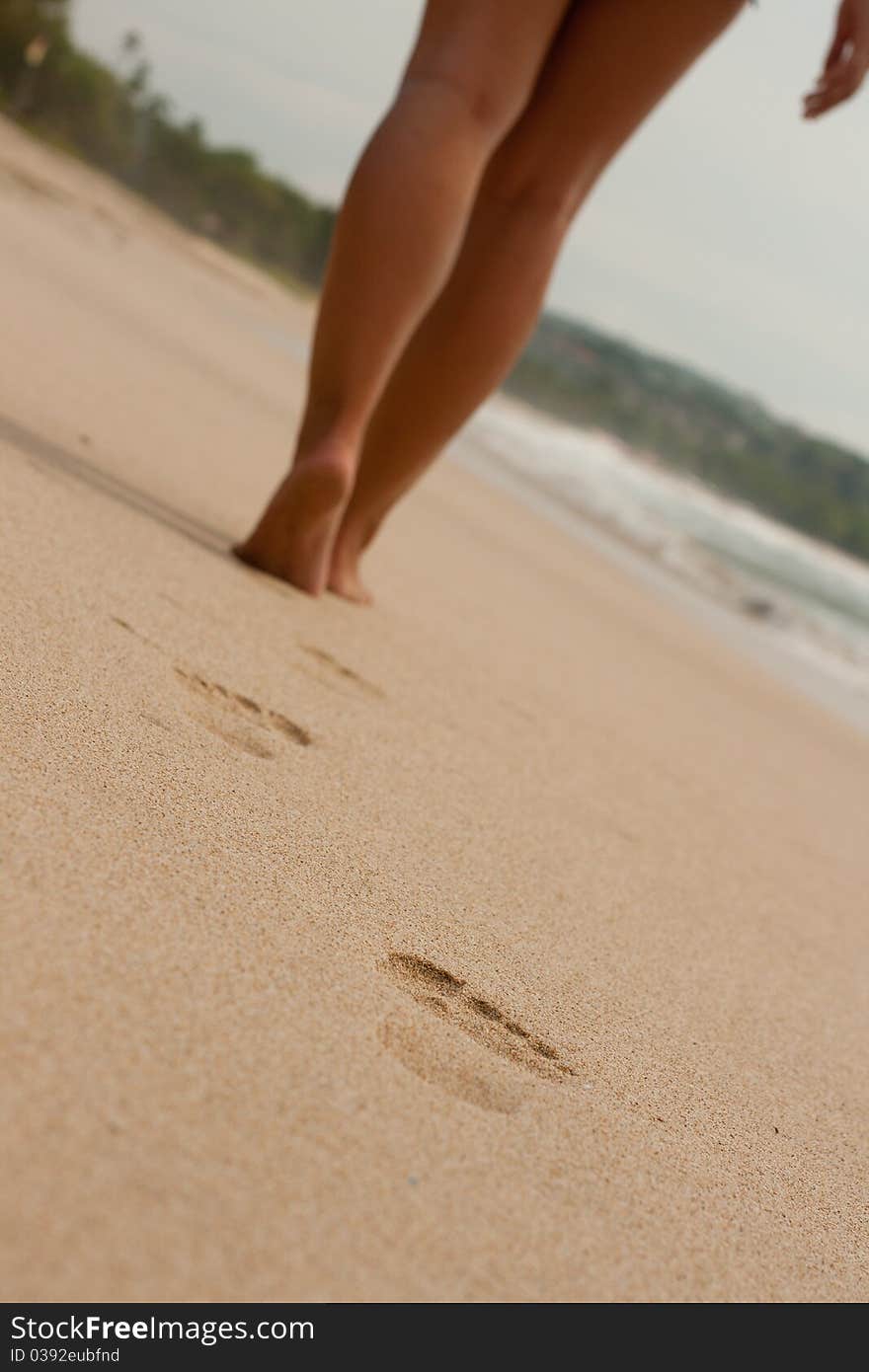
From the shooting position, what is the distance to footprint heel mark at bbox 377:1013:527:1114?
2.92ft

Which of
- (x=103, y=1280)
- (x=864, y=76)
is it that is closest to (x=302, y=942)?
(x=103, y=1280)

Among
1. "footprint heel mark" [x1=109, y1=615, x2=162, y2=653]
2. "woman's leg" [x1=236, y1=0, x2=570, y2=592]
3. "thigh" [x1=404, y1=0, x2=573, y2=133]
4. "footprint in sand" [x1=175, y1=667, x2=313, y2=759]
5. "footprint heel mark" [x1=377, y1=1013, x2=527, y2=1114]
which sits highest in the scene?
"thigh" [x1=404, y1=0, x2=573, y2=133]

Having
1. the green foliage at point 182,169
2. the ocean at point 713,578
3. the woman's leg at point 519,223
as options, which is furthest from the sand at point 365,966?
the green foliage at point 182,169

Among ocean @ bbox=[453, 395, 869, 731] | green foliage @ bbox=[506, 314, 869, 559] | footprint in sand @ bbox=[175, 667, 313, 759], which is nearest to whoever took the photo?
footprint in sand @ bbox=[175, 667, 313, 759]

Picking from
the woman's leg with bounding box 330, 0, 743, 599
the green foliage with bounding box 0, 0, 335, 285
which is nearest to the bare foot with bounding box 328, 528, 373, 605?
the woman's leg with bounding box 330, 0, 743, 599

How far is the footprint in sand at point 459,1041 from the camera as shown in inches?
35.4

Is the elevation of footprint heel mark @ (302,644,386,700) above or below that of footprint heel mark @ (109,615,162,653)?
above

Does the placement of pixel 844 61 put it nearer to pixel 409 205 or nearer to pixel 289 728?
pixel 409 205

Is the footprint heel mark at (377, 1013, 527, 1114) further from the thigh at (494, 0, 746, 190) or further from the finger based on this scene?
the finger

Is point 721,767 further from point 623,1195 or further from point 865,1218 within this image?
point 623,1195

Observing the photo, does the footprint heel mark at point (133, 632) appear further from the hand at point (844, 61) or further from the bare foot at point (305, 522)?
the hand at point (844, 61)

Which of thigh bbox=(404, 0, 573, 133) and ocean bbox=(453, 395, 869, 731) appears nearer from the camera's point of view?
thigh bbox=(404, 0, 573, 133)

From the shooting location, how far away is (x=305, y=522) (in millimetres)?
1883

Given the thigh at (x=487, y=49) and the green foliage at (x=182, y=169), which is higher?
the green foliage at (x=182, y=169)
